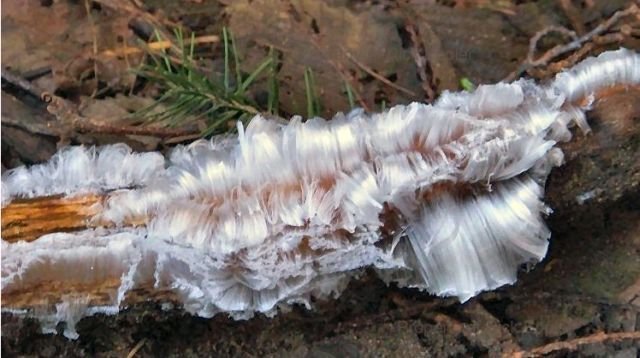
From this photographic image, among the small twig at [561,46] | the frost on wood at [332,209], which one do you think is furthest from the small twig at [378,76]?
the frost on wood at [332,209]

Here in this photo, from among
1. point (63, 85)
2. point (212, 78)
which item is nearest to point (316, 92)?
point (212, 78)

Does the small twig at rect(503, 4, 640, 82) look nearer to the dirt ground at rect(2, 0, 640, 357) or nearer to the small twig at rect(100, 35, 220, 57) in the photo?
the dirt ground at rect(2, 0, 640, 357)

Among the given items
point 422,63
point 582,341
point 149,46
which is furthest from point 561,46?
point 149,46

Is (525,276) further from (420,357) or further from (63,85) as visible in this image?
(63,85)

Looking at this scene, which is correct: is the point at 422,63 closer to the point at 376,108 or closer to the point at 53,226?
the point at 376,108

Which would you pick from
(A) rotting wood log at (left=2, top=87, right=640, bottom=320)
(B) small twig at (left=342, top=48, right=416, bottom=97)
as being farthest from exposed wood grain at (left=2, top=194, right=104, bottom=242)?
(B) small twig at (left=342, top=48, right=416, bottom=97)

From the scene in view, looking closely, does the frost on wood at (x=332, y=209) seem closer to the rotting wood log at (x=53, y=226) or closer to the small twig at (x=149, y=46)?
the rotting wood log at (x=53, y=226)
